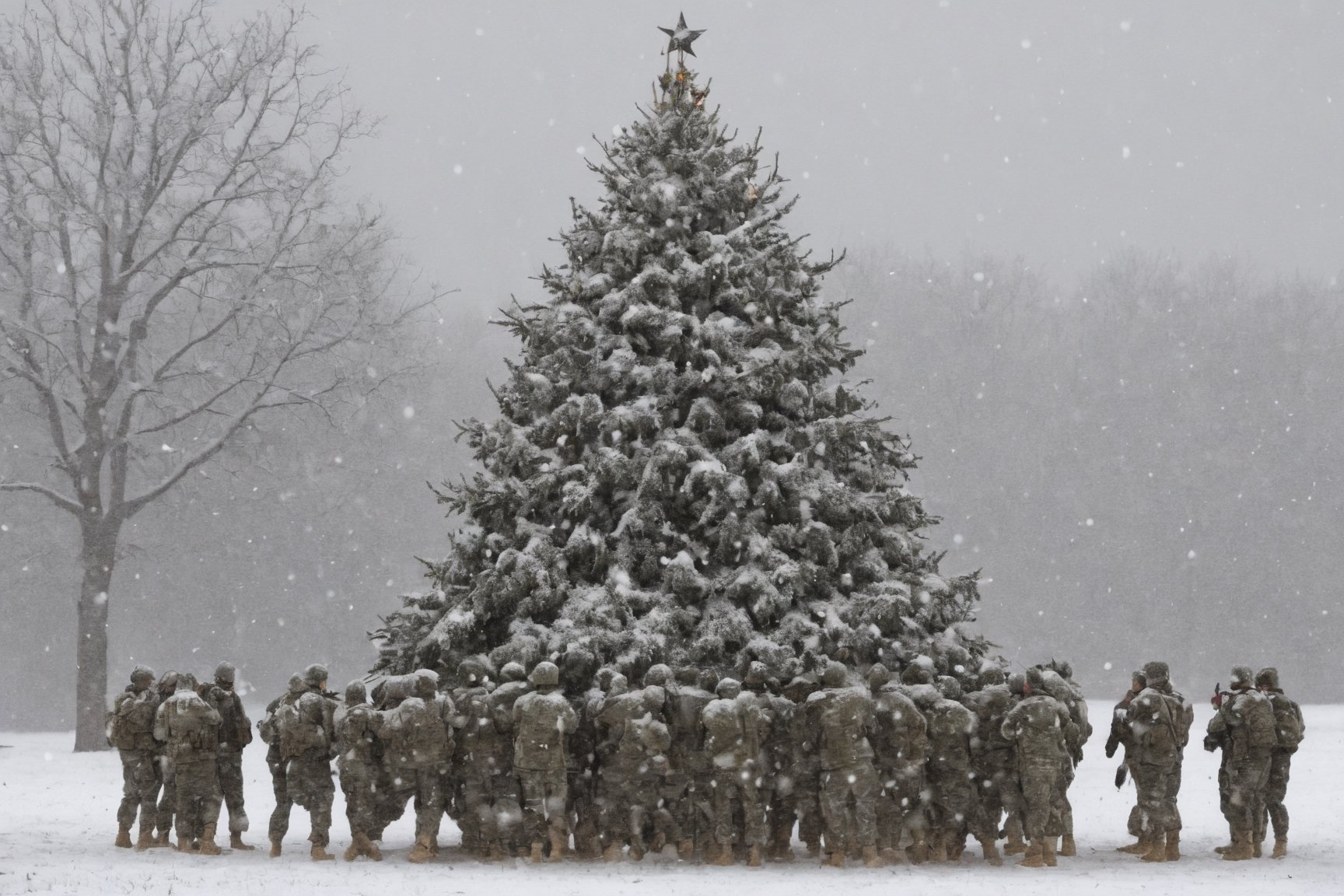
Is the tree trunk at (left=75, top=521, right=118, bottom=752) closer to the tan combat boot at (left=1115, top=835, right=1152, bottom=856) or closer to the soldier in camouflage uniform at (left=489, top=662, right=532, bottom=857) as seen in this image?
the soldier in camouflage uniform at (left=489, top=662, right=532, bottom=857)

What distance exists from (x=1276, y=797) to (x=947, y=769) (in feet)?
11.1

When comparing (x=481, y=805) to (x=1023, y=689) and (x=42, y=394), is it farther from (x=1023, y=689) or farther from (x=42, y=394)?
(x=42, y=394)

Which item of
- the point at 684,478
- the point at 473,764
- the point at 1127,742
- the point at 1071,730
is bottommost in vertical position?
the point at 473,764

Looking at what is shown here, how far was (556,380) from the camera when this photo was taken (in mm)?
14328

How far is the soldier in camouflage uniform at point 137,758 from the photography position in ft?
43.5

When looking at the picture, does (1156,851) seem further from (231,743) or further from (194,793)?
(194,793)

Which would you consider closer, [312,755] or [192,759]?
[312,755]

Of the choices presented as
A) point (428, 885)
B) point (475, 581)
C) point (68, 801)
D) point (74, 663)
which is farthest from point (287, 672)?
point (428, 885)

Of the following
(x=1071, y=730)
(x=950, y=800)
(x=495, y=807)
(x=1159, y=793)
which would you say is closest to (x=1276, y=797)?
(x=1159, y=793)

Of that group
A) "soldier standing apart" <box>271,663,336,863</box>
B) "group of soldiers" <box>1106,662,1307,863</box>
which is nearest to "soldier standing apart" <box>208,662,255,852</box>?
"soldier standing apart" <box>271,663,336,863</box>

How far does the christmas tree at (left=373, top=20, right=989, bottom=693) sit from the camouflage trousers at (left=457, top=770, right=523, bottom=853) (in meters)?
1.25

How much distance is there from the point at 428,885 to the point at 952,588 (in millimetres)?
6244

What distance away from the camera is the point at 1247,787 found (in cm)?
1295

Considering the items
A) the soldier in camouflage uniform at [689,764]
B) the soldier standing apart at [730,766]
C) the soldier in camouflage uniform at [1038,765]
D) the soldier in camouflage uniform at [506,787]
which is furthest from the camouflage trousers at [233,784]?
the soldier in camouflage uniform at [1038,765]
